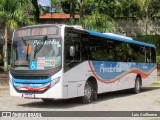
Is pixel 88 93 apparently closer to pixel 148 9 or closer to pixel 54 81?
pixel 54 81

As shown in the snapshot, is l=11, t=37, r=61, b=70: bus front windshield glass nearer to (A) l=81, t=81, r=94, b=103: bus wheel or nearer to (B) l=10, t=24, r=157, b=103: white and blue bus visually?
(B) l=10, t=24, r=157, b=103: white and blue bus

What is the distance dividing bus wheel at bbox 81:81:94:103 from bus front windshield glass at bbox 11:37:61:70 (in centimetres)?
→ 226

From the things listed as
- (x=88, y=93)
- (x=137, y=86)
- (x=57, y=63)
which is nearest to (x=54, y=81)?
(x=57, y=63)

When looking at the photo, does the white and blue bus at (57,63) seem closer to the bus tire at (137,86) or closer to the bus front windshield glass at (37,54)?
the bus front windshield glass at (37,54)

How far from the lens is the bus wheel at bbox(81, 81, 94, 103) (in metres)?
16.5

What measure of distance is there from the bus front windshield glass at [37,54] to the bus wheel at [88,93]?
226cm

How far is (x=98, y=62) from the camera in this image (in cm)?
1778

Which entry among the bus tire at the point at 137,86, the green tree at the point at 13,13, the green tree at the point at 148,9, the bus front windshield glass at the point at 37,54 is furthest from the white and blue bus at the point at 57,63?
the green tree at the point at 148,9

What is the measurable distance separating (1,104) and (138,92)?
912cm

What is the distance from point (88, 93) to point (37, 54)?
2923 millimetres

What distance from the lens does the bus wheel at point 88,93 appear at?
54.1 feet

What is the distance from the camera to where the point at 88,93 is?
1678 cm

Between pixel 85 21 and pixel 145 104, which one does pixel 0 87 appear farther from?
pixel 145 104

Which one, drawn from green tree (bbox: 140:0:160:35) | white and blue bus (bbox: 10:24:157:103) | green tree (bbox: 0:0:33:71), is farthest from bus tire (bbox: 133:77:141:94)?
green tree (bbox: 140:0:160:35)
